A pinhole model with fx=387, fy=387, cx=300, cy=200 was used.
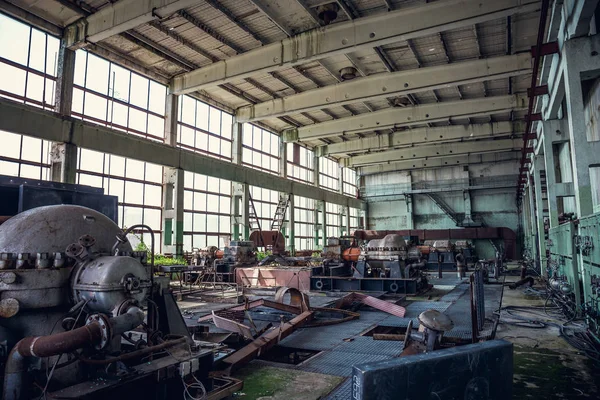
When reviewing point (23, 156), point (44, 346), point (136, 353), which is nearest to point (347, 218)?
point (23, 156)

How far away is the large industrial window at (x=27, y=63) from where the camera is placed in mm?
10117

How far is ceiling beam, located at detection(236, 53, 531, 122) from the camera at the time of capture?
41.1ft

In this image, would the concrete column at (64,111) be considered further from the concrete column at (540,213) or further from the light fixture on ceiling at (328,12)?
the concrete column at (540,213)

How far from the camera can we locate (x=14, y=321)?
8.72 feet

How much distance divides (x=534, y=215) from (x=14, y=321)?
18.4m

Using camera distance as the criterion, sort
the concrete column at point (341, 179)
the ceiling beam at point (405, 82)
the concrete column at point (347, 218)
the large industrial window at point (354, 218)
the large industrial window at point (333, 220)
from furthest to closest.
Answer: the large industrial window at point (354, 218) < the concrete column at point (341, 179) < the concrete column at point (347, 218) < the large industrial window at point (333, 220) < the ceiling beam at point (405, 82)

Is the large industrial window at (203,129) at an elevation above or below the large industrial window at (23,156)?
above

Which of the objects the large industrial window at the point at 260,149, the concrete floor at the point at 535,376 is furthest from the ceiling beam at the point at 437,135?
the concrete floor at the point at 535,376

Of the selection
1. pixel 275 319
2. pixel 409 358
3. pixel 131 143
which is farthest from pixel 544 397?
pixel 131 143

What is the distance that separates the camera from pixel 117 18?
1023cm

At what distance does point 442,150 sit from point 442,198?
5892 millimetres

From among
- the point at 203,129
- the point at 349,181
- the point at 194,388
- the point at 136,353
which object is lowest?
the point at 194,388

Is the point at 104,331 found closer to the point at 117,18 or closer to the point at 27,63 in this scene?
the point at 117,18

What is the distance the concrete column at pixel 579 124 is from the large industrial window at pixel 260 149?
1404cm
